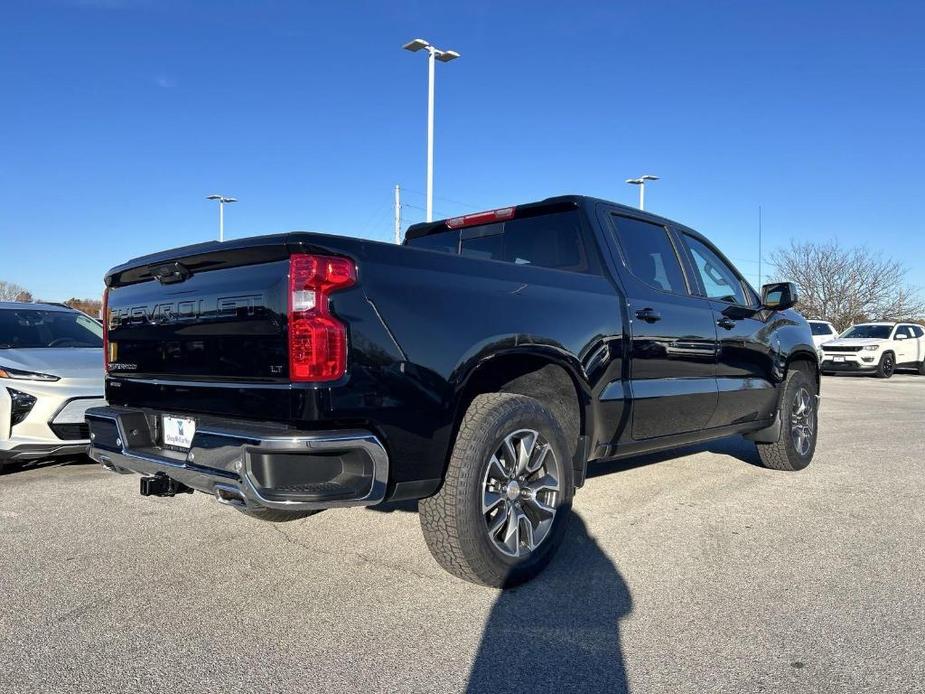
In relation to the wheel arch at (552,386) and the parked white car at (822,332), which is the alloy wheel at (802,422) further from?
the parked white car at (822,332)

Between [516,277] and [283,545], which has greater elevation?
[516,277]

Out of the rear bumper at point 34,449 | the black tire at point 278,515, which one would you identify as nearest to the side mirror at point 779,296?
the black tire at point 278,515

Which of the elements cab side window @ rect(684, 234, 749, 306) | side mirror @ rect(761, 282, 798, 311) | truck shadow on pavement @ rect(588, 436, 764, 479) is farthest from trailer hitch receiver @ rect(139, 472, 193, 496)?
side mirror @ rect(761, 282, 798, 311)

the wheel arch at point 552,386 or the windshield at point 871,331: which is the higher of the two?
the windshield at point 871,331

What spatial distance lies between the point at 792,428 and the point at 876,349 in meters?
16.3

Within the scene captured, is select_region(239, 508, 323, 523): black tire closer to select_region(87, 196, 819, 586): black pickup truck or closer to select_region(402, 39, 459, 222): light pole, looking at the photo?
select_region(87, 196, 819, 586): black pickup truck

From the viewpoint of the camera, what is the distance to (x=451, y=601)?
3043mm

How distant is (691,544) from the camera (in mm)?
3832

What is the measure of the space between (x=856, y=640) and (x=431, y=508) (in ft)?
5.66

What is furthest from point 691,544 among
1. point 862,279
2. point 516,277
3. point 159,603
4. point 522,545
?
point 862,279

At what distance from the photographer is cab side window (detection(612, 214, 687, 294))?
14.0ft

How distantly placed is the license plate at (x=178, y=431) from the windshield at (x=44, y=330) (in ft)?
11.3

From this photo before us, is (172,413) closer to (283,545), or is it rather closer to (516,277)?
(283,545)

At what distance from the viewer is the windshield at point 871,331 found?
20516 mm
